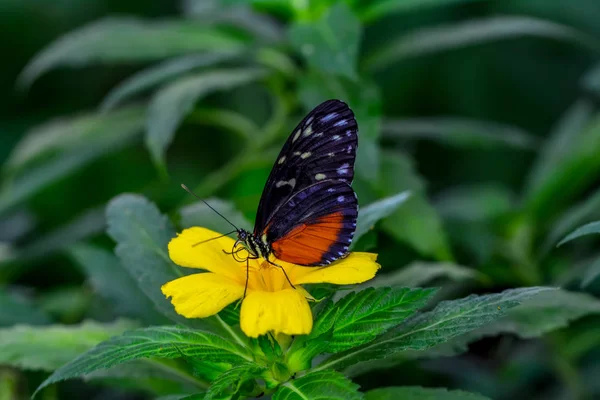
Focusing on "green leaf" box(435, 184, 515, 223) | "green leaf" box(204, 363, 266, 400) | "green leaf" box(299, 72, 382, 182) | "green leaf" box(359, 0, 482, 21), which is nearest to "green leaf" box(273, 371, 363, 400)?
"green leaf" box(204, 363, 266, 400)

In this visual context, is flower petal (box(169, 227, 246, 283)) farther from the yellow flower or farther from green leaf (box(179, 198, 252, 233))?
green leaf (box(179, 198, 252, 233))

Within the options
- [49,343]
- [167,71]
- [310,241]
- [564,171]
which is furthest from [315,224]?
[564,171]

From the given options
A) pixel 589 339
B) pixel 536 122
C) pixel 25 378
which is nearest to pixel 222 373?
pixel 25 378

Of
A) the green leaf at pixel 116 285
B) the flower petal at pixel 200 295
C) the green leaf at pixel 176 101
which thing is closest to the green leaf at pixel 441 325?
the flower petal at pixel 200 295

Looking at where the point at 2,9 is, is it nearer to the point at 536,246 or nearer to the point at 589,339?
the point at 536,246

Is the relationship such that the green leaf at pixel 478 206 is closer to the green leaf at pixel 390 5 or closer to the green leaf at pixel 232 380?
the green leaf at pixel 390 5

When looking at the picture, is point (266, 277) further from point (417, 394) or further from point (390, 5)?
point (390, 5)
